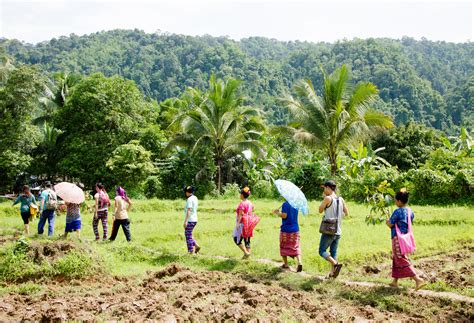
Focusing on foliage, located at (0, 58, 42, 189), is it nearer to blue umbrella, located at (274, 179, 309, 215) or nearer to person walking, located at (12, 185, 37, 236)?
person walking, located at (12, 185, 37, 236)

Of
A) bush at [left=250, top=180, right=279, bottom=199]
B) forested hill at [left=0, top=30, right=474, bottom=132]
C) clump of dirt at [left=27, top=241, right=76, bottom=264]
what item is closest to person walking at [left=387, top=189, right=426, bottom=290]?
clump of dirt at [left=27, top=241, right=76, bottom=264]

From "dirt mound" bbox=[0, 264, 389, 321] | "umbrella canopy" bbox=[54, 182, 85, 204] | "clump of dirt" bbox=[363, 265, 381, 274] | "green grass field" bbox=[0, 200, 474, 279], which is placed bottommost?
"dirt mound" bbox=[0, 264, 389, 321]

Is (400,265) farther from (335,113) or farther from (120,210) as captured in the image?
(335,113)

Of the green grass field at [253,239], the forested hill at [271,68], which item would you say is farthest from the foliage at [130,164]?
the forested hill at [271,68]

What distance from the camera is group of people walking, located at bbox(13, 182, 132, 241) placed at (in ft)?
42.3

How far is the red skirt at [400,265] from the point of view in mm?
8227

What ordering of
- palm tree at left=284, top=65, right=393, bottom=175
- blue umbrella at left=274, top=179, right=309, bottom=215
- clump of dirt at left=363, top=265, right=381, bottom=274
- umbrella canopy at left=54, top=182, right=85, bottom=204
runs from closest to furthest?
blue umbrella at left=274, top=179, right=309, bottom=215
clump of dirt at left=363, top=265, right=381, bottom=274
umbrella canopy at left=54, top=182, right=85, bottom=204
palm tree at left=284, top=65, right=393, bottom=175

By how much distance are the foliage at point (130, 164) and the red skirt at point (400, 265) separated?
19014 mm

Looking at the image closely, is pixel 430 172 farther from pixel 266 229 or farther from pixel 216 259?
pixel 216 259

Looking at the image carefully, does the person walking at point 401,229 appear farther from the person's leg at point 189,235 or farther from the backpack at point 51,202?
the backpack at point 51,202

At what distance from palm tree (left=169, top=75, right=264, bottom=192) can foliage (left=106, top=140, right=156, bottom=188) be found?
1.72 m

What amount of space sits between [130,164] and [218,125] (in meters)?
5.00

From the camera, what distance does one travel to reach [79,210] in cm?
1371

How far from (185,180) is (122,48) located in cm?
7786
